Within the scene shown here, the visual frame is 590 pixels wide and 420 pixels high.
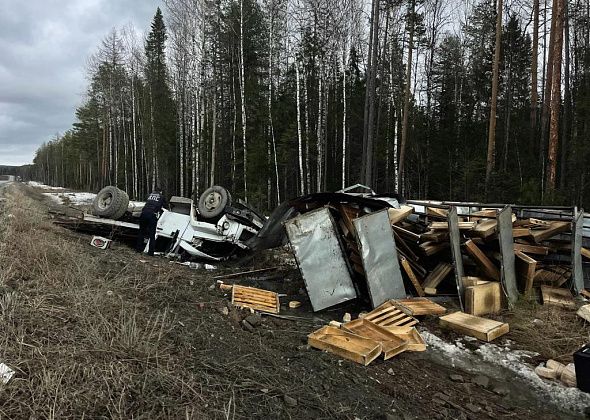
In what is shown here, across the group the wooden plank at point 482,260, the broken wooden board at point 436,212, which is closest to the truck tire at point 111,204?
the broken wooden board at point 436,212

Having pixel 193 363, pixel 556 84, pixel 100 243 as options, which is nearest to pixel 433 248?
pixel 193 363

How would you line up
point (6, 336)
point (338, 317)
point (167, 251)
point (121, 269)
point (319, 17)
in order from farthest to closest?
1. point (319, 17)
2. point (167, 251)
3. point (121, 269)
4. point (338, 317)
5. point (6, 336)

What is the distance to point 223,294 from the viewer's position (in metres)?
6.21

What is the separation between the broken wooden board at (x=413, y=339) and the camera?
14.4ft

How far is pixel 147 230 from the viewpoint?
30.1ft

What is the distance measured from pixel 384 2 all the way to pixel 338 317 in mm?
19340

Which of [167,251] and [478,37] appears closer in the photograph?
[167,251]

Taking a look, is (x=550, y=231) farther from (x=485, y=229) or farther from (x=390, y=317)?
(x=390, y=317)

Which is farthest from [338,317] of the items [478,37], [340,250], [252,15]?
[478,37]

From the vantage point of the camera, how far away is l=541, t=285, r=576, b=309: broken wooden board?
5586mm

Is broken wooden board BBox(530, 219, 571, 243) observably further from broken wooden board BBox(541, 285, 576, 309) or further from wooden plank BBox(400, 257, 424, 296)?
wooden plank BBox(400, 257, 424, 296)

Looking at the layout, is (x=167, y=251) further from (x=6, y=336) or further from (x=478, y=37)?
(x=478, y=37)

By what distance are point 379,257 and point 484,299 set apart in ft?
4.77

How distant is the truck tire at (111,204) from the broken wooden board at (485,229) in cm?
791
